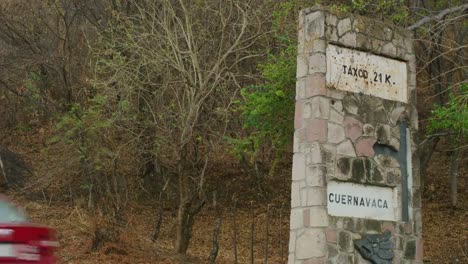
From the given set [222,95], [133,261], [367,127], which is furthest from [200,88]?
[367,127]

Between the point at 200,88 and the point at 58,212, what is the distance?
9.10m

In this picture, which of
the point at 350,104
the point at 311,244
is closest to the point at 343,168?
the point at 350,104

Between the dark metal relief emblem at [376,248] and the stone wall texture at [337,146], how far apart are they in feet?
0.26

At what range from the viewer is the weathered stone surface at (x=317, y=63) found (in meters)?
10.2

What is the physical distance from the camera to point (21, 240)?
7406 mm

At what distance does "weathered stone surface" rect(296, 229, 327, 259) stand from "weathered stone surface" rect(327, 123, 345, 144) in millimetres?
1253

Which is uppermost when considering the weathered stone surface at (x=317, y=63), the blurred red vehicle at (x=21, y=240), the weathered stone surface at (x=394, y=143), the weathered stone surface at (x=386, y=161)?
the weathered stone surface at (x=317, y=63)

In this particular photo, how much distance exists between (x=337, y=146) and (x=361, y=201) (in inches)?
33.0

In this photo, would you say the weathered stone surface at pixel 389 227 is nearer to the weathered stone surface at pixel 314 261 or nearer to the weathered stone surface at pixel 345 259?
the weathered stone surface at pixel 345 259

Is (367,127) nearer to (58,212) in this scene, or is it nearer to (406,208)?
(406,208)

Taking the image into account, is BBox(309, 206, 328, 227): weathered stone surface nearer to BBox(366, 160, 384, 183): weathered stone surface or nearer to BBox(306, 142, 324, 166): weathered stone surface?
BBox(306, 142, 324, 166): weathered stone surface

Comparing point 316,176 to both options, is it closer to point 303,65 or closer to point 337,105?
point 337,105

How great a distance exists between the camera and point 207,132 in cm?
1898

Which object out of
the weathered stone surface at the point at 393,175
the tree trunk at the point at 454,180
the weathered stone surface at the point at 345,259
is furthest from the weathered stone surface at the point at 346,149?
the tree trunk at the point at 454,180
